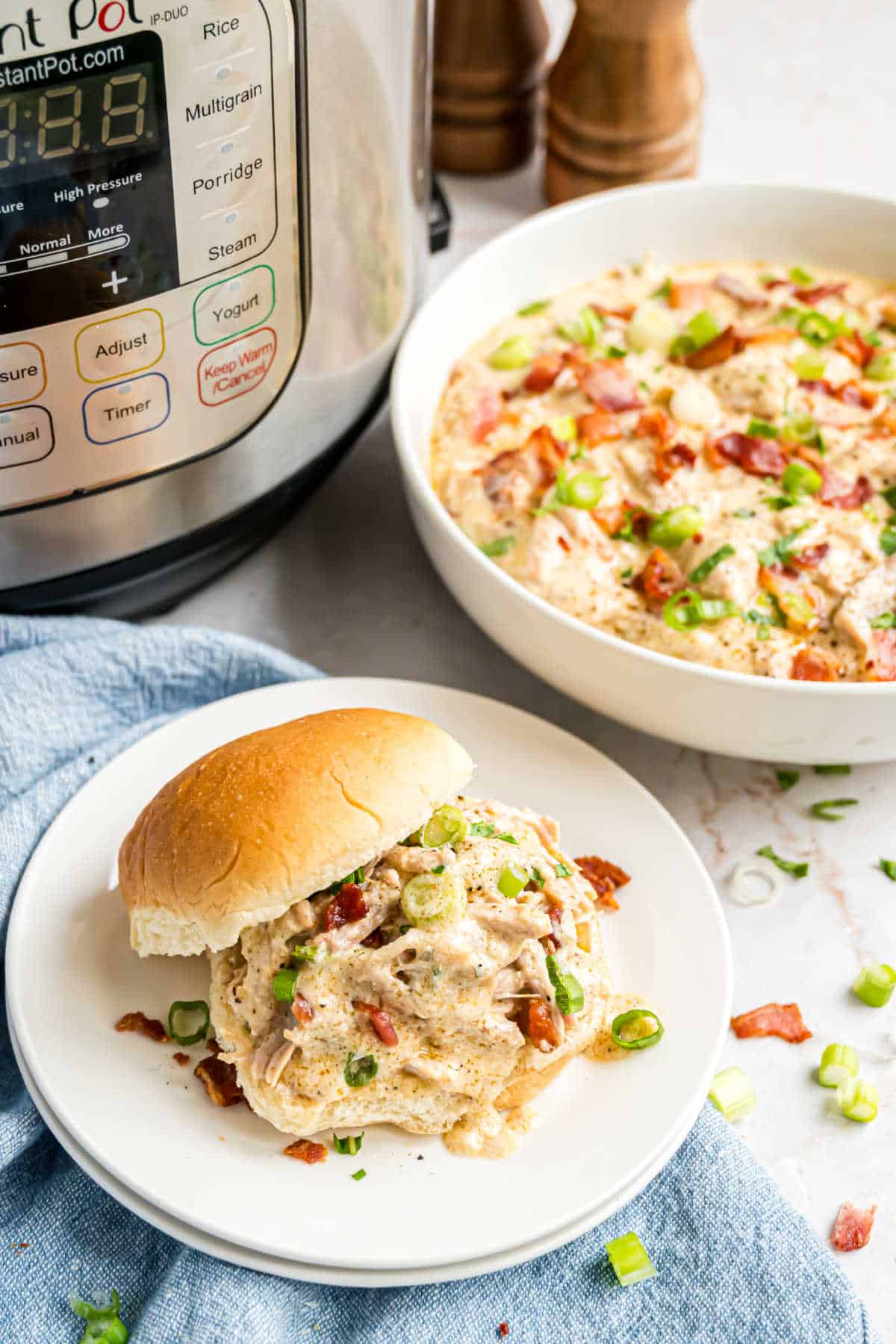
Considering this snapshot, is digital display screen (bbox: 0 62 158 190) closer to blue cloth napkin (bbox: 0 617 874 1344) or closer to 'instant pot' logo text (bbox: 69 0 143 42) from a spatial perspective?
'instant pot' logo text (bbox: 69 0 143 42)

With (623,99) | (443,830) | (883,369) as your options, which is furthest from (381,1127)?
(623,99)

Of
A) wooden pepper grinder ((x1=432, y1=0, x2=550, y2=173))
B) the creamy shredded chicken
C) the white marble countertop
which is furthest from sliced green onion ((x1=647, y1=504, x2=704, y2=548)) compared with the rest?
wooden pepper grinder ((x1=432, y1=0, x2=550, y2=173))

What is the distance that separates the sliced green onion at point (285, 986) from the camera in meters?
1.15

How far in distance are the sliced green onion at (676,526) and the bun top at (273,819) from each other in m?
0.42

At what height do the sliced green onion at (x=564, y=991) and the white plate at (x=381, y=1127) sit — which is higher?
the sliced green onion at (x=564, y=991)

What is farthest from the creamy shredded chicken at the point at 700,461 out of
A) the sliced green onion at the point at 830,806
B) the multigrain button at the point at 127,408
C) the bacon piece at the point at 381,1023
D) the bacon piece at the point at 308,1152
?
the bacon piece at the point at 308,1152

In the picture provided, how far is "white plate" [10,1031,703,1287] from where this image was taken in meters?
1.07

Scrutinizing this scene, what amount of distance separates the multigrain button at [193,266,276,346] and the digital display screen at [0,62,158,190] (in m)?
0.17

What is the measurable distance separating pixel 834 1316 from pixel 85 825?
777 mm

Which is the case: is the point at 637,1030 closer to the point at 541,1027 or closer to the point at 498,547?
the point at 541,1027

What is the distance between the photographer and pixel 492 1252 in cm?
107

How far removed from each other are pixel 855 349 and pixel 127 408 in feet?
3.06

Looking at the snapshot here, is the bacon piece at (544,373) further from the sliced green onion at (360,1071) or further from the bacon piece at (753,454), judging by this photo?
the sliced green onion at (360,1071)

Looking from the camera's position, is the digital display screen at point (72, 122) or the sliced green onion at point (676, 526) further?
the sliced green onion at point (676, 526)
